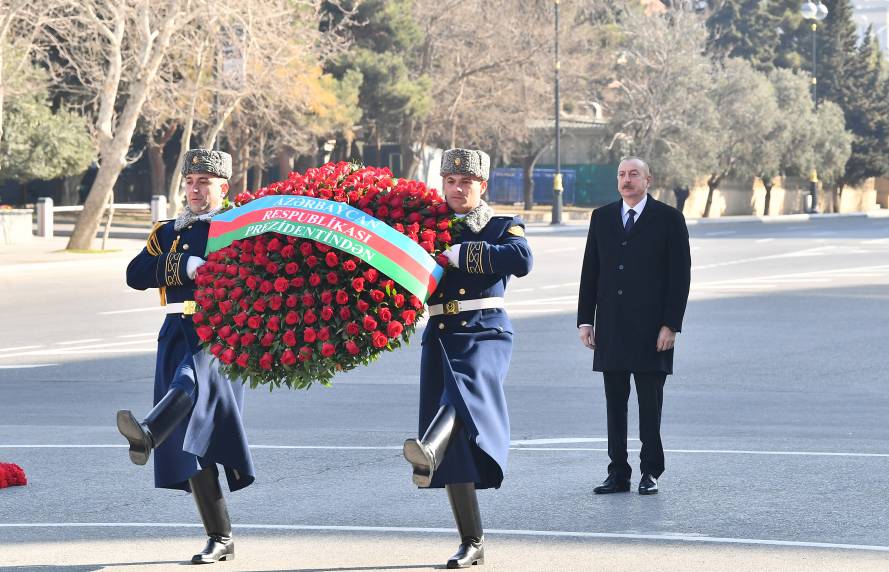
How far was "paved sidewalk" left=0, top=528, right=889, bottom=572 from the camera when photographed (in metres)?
6.88

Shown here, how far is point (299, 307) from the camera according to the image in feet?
22.0

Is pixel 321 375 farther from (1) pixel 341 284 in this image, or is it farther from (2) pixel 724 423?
(2) pixel 724 423

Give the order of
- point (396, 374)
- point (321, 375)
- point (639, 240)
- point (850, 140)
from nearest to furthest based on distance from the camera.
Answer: point (321, 375)
point (639, 240)
point (396, 374)
point (850, 140)

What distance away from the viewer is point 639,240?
873 centimetres

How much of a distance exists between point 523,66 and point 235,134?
14290 millimetres

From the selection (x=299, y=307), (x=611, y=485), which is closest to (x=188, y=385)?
(x=299, y=307)

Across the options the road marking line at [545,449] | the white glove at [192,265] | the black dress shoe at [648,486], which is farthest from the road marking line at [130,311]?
the white glove at [192,265]

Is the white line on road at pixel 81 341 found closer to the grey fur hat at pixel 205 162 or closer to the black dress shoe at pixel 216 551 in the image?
the grey fur hat at pixel 205 162

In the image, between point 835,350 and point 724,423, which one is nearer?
point 724,423

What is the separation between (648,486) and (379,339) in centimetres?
253

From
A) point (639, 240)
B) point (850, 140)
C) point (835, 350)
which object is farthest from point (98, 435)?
point (850, 140)

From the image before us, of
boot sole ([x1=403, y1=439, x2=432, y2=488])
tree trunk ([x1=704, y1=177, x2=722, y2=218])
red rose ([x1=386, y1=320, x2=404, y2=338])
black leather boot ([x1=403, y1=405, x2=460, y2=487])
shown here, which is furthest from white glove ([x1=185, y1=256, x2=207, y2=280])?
tree trunk ([x1=704, y1=177, x2=722, y2=218])

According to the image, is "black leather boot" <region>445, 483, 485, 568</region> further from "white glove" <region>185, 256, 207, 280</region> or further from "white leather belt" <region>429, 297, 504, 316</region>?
"white glove" <region>185, 256, 207, 280</region>

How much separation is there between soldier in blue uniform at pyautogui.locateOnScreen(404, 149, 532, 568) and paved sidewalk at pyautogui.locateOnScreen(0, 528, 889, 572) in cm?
33
